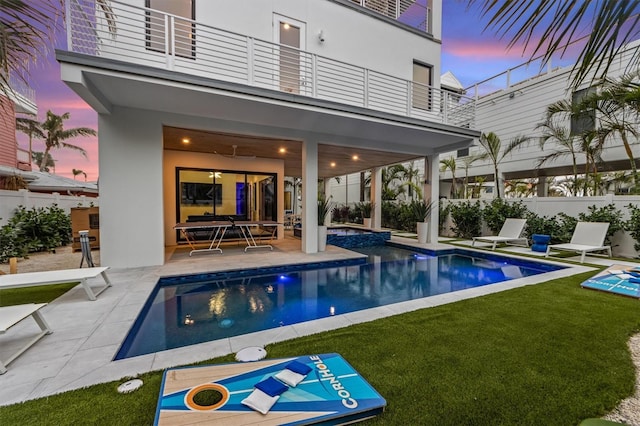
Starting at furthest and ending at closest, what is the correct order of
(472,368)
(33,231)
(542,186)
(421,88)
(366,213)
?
(366,213) < (542,186) < (421,88) < (33,231) < (472,368)

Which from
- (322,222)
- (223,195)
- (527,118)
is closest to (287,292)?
(322,222)

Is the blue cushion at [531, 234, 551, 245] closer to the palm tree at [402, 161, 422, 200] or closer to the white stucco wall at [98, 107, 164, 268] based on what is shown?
the palm tree at [402, 161, 422, 200]

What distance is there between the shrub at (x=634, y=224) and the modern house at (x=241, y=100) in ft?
15.1

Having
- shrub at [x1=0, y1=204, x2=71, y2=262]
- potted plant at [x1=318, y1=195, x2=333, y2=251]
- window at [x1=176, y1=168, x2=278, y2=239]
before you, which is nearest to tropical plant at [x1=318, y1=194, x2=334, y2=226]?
potted plant at [x1=318, y1=195, x2=333, y2=251]

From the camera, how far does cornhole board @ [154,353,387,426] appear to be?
1.84 m

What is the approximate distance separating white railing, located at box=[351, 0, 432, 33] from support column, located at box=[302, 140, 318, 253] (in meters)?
6.31

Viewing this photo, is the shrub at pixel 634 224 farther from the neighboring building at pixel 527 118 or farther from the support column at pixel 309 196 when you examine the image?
the support column at pixel 309 196

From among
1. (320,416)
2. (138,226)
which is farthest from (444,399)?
(138,226)

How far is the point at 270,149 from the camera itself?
32.0ft

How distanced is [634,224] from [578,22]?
9.83 m

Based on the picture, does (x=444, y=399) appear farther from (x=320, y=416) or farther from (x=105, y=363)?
(x=105, y=363)

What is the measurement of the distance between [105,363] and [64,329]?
126 centimetres

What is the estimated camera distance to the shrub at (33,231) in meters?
7.35

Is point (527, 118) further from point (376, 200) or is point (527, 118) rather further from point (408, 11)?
point (376, 200)
